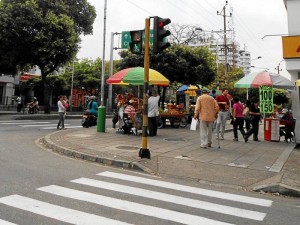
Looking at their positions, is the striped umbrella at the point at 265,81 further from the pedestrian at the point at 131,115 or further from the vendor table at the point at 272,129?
the pedestrian at the point at 131,115

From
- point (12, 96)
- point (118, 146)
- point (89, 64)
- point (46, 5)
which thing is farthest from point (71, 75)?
point (118, 146)

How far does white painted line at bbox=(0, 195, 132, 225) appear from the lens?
4.40m

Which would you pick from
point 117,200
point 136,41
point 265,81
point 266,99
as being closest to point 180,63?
point 266,99

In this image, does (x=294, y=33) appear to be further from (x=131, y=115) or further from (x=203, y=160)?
(x=203, y=160)

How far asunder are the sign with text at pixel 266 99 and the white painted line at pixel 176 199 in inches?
393

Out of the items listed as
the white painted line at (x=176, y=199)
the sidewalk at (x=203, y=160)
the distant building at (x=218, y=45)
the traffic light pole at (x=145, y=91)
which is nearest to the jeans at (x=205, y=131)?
the sidewalk at (x=203, y=160)

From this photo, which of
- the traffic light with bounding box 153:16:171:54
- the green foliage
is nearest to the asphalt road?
the traffic light with bounding box 153:16:171:54

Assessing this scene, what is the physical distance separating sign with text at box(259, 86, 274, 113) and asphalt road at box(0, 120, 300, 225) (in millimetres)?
8748

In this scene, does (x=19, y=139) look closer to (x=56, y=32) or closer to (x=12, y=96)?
(x=56, y=32)

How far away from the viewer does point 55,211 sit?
472 cm

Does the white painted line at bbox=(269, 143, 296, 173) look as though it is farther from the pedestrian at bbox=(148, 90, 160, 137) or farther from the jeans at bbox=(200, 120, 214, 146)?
the pedestrian at bbox=(148, 90, 160, 137)

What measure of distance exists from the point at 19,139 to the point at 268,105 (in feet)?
34.3

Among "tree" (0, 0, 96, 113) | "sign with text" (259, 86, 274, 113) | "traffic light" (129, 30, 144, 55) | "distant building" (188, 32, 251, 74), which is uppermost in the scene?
"distant building" (188, 32, 251, 74)

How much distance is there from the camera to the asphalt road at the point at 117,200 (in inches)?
182
